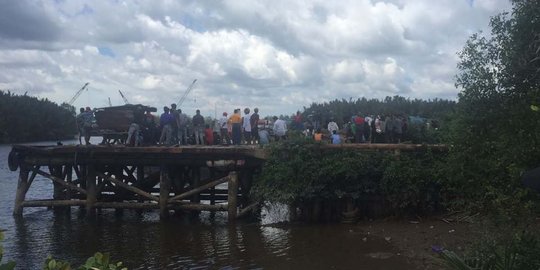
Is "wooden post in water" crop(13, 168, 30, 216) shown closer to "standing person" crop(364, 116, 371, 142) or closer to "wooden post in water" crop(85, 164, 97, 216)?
"wooden post in water" crop(85, 164, 97, 216)

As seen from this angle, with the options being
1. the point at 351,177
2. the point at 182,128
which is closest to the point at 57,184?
the point at 182,128

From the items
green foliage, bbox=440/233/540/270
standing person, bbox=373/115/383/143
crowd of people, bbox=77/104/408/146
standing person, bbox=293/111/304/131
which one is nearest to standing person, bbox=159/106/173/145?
crowd of people, bbox=77/104/408/146

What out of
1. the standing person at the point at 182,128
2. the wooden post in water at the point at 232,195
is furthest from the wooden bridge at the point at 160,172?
the standing person at the point at 182,128

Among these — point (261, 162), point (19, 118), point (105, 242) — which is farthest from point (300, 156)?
point (19, 118)

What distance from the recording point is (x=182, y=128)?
1878 centimetres

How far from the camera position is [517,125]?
23.2ft

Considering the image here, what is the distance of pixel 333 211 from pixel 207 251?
4.24 metres

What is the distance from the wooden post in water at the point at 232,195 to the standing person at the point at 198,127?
4539mm

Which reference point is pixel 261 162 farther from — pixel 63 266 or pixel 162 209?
pixel 63 266

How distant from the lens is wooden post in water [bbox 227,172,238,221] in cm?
1512

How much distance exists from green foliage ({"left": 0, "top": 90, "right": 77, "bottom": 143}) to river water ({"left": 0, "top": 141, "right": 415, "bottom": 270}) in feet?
214

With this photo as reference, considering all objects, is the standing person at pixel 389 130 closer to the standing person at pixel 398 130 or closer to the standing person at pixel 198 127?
the standing person at pixel 398 130

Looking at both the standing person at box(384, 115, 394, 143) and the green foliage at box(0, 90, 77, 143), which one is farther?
the green foliage at box(0, 90, 77, 143)

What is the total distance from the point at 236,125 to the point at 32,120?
71.2 meters
